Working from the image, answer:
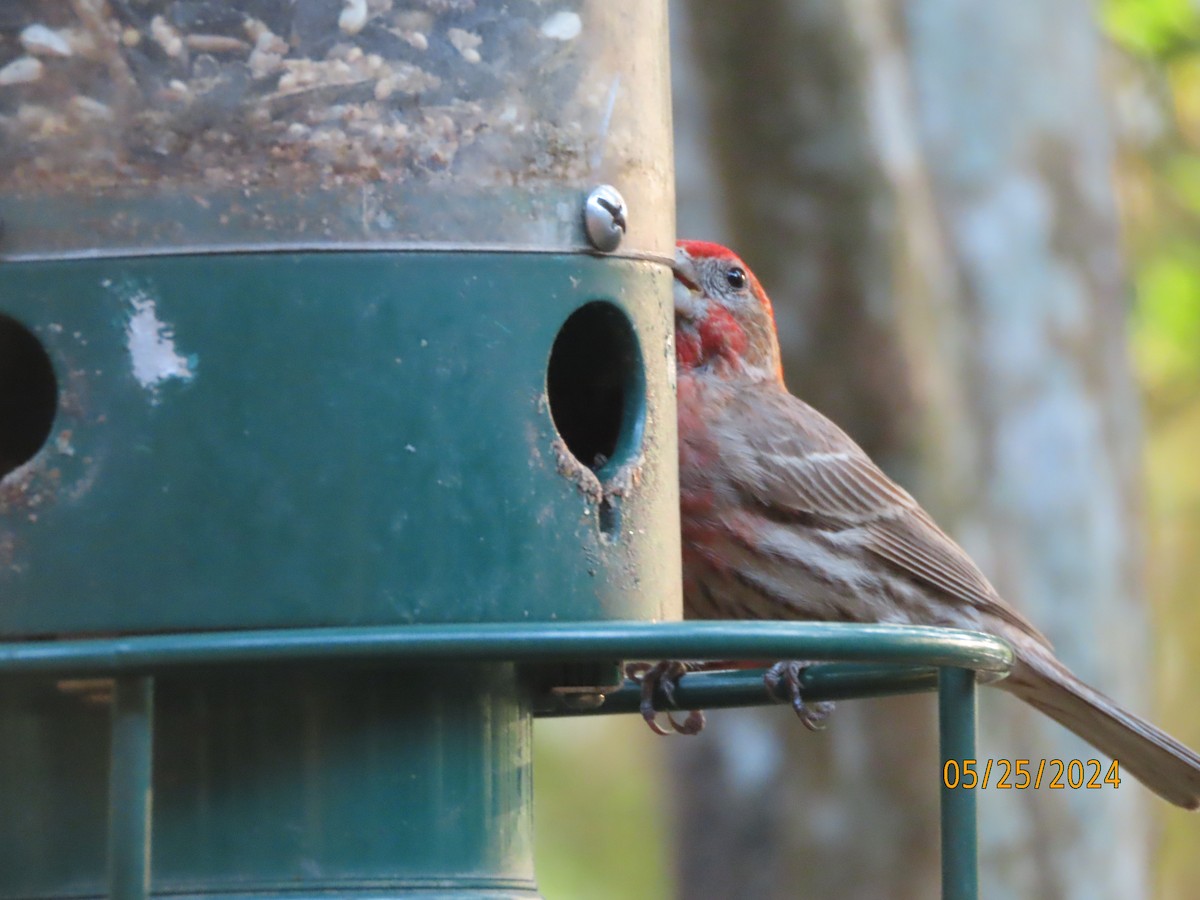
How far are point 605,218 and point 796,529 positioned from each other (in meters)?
2.16

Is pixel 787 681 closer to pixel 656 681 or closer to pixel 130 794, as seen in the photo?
pixel 656 681

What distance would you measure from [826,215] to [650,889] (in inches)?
348

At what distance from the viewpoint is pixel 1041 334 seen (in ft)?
31.5

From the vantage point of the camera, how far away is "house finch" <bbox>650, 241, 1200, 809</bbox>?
6.01 metres

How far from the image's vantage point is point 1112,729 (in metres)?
6.37

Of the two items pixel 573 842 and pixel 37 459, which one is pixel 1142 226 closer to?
pixel 573 842

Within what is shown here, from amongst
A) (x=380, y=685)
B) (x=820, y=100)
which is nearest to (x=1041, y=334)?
(x=820, y=100)

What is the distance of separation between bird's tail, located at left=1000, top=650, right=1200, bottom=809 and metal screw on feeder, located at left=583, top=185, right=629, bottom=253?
8.53ft

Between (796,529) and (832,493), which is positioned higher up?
Answer: (832,493)

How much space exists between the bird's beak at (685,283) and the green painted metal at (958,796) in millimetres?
2842
